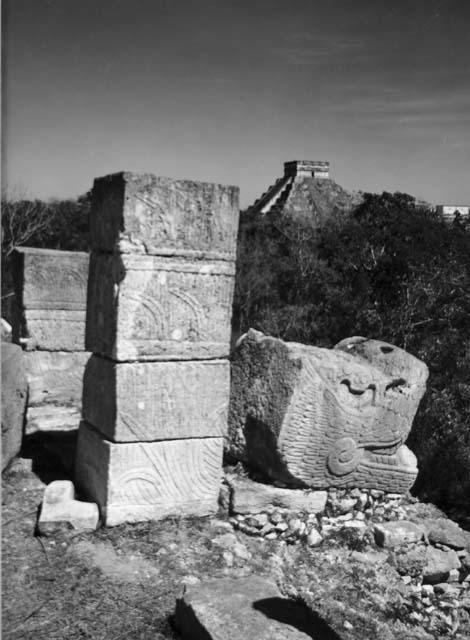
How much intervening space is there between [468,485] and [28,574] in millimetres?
7385

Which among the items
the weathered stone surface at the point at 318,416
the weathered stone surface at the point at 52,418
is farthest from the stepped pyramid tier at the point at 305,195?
the weathered stone surface at the point at 318,416

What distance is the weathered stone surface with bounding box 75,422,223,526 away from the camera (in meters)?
4.77

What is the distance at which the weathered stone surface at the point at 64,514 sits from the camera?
464cm

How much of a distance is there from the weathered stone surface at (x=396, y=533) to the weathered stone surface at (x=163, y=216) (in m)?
2.49

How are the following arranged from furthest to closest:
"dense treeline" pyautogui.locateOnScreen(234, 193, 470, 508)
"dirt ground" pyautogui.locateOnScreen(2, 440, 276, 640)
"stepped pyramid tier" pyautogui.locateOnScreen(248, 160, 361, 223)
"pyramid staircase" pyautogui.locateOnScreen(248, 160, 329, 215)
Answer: "pyramid staircase" pyautogui.locateOnScreen(248, 160, 329, 215), "stepped pyramid tier" pyautogui.locateOnScreen(248, 160, 361, 223), "dense treeline" pyautogui.locateOnScreen(234, 193, 470, 508), "dirt ground" pyautogui.locateOnScreen(2, 440, 276, 640)

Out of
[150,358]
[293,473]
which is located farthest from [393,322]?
[150,358]

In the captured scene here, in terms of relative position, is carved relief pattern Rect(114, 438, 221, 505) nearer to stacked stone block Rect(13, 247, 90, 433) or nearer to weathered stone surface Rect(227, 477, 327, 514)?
weathered stone surface Rect(227, 477, 327, 514)

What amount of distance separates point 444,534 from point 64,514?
3.21 metres

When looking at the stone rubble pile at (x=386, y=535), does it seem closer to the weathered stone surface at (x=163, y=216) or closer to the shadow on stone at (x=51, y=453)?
the shadow on stone at (x=51, y=453)

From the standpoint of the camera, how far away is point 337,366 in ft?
18.9

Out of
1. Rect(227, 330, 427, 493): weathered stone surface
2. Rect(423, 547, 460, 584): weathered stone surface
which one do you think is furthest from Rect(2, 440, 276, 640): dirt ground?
Rect(423, 547, 460, 584): weathered stone surface

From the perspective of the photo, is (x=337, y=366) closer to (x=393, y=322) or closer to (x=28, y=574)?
(x=28, y=574)

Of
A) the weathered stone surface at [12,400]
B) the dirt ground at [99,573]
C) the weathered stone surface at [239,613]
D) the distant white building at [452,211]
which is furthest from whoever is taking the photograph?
the distant white building at [452,211]

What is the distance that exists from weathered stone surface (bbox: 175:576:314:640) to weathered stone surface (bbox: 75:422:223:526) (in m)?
1.18
